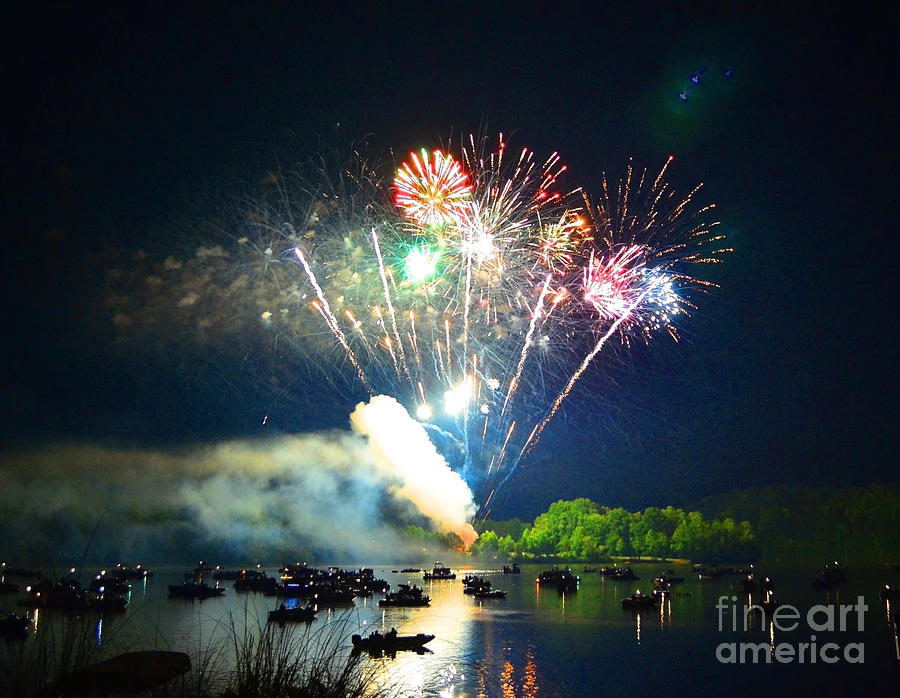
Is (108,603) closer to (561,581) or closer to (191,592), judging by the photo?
(191,592)

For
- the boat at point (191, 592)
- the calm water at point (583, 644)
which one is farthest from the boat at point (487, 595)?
the boat at point (191, 592)

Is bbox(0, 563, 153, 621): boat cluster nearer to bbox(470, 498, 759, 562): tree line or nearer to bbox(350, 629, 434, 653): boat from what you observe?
bbox(350, 629, 434, 653): boat

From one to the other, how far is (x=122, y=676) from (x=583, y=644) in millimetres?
35132

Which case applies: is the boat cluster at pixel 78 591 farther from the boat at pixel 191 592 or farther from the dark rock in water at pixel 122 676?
the dark rock in water at pixel 122 676

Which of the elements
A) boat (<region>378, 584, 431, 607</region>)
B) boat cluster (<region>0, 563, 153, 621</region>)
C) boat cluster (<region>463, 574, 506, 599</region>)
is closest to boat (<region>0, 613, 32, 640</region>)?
boat cluster (<region>0, 563, 153, 621</region>)

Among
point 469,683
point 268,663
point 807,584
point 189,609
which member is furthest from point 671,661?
point 807,584

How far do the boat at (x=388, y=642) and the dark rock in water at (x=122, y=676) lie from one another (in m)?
21.8

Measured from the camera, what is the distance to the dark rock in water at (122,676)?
7.10 meters

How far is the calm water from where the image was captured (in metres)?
28.6

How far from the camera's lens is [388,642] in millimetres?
32719

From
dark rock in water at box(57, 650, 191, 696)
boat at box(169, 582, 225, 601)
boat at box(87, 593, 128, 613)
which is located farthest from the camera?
boat at box(169, 582, 225, 601)

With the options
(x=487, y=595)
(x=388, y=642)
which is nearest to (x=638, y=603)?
(x=487, y=595)

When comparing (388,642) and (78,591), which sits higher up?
(388,642)

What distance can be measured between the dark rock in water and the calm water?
3.37 metres
